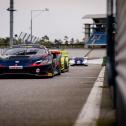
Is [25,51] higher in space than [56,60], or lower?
higher

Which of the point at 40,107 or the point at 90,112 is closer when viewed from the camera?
the point at 90,112

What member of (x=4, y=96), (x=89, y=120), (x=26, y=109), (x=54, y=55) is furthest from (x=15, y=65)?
(x=89, y=120)

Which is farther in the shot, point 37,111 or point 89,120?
point 37,111

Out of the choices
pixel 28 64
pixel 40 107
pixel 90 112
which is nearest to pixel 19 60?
pixel 28 64

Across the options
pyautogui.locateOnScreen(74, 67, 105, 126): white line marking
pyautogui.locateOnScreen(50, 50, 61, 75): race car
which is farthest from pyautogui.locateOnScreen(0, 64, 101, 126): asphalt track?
pyautogui.locateOnScreen(50, 50, 61, 75): race car

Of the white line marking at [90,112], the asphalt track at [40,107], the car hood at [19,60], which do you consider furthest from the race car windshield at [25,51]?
the white line marking at [90,112]

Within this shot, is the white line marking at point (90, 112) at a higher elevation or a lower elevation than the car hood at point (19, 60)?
lower

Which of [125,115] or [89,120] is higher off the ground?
[125,115]

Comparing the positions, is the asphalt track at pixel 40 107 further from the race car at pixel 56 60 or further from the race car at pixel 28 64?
the race car at pixel 56 60

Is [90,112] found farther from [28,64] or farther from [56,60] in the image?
[56,60]

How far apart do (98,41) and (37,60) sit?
6311cm

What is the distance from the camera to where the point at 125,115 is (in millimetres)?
3732

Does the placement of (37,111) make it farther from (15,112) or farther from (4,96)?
(4,96)

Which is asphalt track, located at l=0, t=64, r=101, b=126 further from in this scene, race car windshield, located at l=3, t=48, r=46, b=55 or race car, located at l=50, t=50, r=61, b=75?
race car, located at l=50, t=50, r=61, b=75
